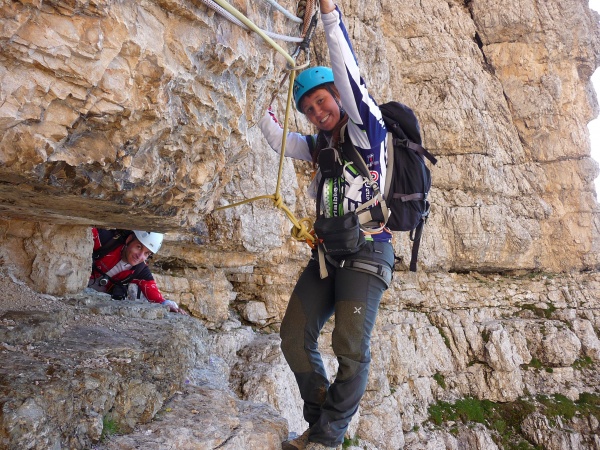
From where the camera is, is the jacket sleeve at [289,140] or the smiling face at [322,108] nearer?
the smiling face at [322,108]

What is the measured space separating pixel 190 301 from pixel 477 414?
1304 cm

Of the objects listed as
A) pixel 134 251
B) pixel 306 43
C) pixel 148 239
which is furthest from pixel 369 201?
pixel 134 251

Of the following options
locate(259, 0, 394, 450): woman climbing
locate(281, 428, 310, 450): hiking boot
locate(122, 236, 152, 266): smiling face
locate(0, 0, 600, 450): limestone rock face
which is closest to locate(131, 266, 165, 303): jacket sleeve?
locate(122, 236, 152, 266): smiling face

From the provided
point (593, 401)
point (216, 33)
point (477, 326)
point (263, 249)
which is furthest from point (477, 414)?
point (216, 33)

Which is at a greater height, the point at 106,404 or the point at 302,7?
the point at 302,7

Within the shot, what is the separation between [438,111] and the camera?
64.8 feet

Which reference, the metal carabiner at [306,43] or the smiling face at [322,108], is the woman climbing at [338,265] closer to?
the smiling face at [322,108]

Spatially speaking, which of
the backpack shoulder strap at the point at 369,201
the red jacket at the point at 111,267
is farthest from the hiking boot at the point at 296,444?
the red jacket at the point at 111,267

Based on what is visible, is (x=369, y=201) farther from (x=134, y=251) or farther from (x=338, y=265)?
(x=134, y=251)

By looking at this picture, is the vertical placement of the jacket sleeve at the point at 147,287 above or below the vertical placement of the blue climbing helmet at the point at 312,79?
below

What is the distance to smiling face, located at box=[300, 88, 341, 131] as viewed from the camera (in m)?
3.71

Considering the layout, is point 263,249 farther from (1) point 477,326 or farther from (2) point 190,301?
(1) point 477,326

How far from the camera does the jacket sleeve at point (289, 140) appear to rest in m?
4.26

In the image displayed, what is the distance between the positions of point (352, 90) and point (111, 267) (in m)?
4.22
